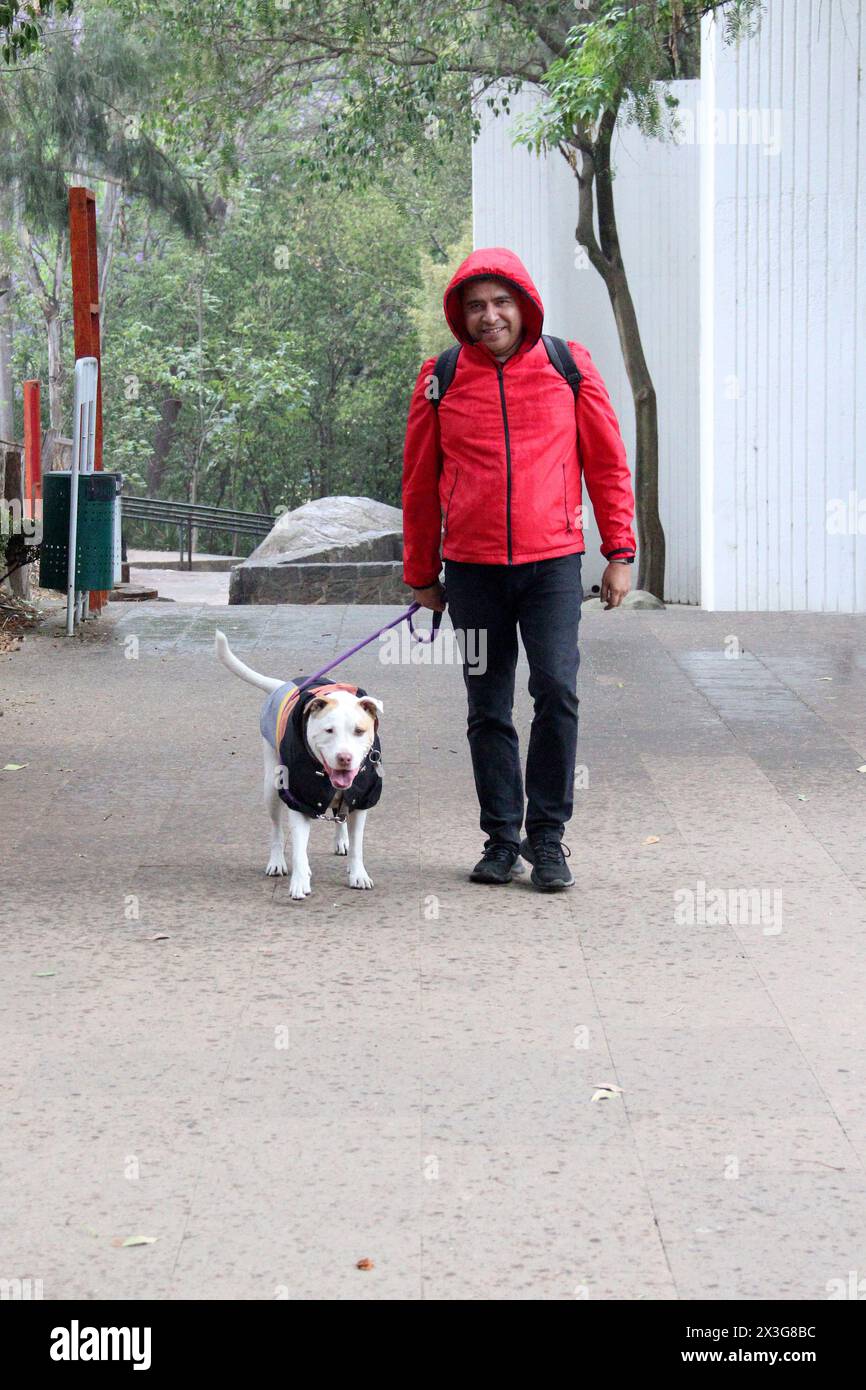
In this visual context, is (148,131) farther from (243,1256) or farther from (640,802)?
(243,1256)

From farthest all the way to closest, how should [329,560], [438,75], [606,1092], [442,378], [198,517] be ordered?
[198,517] → [329,560] → [438,75] → [442,378] → [606,1092]

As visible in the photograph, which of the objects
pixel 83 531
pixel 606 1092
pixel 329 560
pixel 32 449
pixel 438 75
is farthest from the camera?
pixel 32 449

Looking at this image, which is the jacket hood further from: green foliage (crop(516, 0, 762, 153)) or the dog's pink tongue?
green foliage (crop(516, 0, 762, 153))

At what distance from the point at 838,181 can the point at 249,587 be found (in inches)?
262

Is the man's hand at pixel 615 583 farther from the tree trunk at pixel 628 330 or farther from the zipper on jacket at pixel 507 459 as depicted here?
the tree trunk at pixel 628 330

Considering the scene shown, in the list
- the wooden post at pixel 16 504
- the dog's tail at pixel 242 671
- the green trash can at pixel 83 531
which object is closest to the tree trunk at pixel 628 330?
the wooden post at pixel 16 504

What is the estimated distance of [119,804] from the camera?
21.7ft

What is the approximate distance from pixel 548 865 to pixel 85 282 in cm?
737

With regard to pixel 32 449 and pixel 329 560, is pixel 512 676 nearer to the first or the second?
pixel 329 560

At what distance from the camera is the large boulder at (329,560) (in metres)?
16.5

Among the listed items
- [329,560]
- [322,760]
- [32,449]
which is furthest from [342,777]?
[32,449]

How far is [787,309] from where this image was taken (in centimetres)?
1244

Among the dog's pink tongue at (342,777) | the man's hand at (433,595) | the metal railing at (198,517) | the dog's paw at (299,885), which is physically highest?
the metal railing at (198,517)
